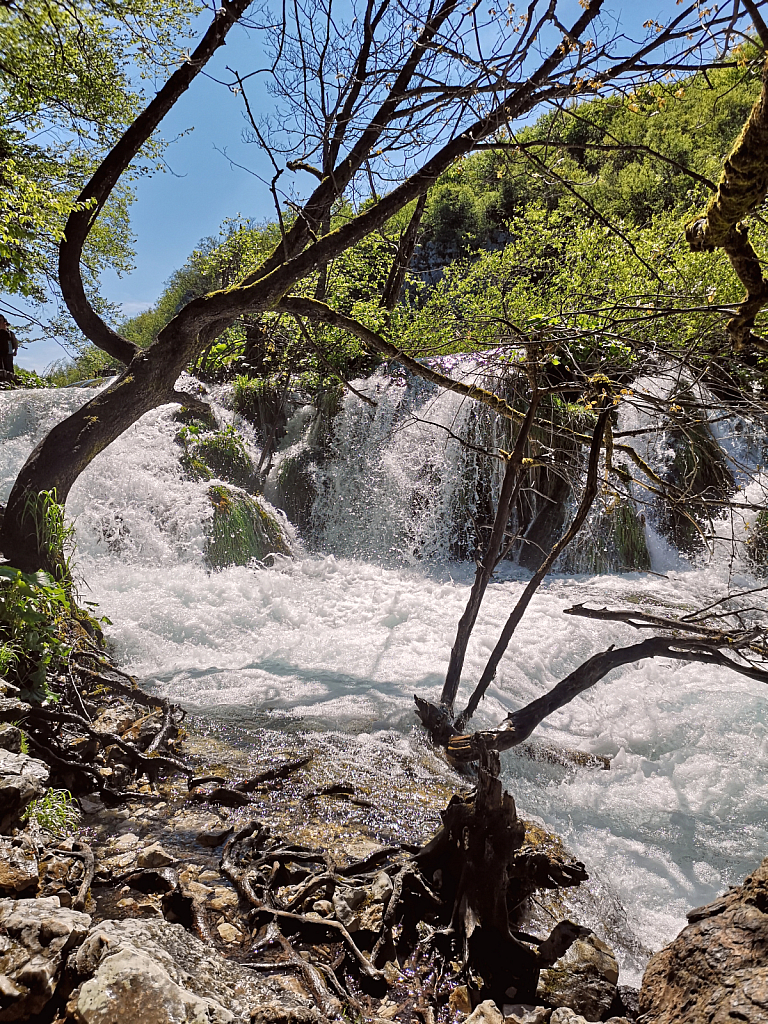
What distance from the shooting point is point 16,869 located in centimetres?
167

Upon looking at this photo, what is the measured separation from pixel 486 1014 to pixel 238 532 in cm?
775

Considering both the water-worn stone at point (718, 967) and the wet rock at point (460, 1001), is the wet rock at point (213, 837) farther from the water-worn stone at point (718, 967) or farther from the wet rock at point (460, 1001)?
the water-worn stone at point (718, 967)

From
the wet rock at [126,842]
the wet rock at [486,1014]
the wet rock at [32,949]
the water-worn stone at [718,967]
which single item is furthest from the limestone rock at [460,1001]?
the wet rock at [126,842]

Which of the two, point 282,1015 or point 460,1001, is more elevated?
point 282,1015

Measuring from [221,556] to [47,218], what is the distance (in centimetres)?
482

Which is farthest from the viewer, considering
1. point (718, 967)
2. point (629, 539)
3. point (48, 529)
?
point (629, 539)

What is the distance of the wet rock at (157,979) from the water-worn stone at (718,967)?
951mm

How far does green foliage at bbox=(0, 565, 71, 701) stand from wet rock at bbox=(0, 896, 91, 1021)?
2.20m

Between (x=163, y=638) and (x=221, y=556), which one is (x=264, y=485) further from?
(x=163, y=638)

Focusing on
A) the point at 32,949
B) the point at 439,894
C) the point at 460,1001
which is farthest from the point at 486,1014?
the point at 32,949

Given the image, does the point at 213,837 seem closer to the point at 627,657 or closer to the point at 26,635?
the point at 26,635

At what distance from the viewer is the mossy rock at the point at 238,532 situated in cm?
868

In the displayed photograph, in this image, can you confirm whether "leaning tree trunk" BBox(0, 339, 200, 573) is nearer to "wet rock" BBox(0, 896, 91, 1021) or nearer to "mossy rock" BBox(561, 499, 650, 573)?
"wet rock" BBox(0, 896, 91, 1021)

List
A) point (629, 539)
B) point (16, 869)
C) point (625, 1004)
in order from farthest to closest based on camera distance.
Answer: point (629, 539)
point (625, 1004)
point (16, 869)
